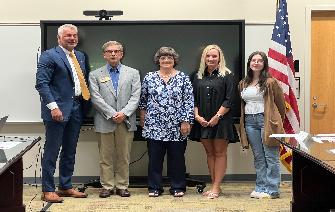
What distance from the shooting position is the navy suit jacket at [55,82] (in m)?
4.57

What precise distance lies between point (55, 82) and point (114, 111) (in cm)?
62

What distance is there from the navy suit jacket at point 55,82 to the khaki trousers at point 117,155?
51cm

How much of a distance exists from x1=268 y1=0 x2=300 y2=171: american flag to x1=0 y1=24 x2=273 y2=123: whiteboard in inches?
98.5

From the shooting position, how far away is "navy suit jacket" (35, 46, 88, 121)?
15.0 feet

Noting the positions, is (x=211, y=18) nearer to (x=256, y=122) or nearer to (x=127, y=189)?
(x=256, y=122)

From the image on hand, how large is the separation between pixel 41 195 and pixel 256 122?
86.6 inches

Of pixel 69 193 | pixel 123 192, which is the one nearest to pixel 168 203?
pixel 123 192

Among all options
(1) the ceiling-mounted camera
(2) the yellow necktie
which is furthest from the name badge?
(1) the ceiling-mounted camera

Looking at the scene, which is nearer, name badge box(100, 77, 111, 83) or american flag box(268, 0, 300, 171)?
name badge box(100, 77, 111, 83)

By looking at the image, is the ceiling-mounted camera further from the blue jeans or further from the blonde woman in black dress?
the blue jeans

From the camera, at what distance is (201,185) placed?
527cm

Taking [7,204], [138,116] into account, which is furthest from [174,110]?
[7,204]

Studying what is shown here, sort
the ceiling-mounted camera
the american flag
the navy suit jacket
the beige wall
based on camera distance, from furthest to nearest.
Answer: the beige wall, the ceiling-mounted camera, the american flag, the navy suit jacket

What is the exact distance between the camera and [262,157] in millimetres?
4918
